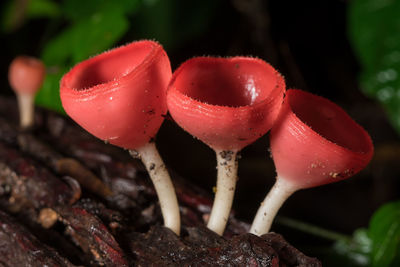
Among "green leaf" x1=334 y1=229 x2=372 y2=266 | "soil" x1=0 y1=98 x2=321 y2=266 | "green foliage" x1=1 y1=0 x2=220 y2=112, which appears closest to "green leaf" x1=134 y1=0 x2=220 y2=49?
"green foliage" x1=1 y1=0 x2=220 y2=112

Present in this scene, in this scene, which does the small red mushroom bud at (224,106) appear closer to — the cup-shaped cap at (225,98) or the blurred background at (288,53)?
the cup-shaped cap at (225,98)

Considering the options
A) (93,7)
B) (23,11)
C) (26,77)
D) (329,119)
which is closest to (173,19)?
(93,7)

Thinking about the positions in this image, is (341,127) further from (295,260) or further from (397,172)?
(397,172)

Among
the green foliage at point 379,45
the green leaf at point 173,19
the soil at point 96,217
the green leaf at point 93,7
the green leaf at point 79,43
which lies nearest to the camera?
the soil at point 96,217

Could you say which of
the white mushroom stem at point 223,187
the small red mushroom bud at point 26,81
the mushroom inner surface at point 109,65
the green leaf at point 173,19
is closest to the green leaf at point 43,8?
the green leaf at point 173,19

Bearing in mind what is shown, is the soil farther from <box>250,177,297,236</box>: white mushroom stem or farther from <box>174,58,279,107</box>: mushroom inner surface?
<box>174,58,279,107</box>: mushroom inner surface

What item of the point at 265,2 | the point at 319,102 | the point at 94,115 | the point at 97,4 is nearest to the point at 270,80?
the point at 319,102

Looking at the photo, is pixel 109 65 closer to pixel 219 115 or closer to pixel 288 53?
pixel 219 115
